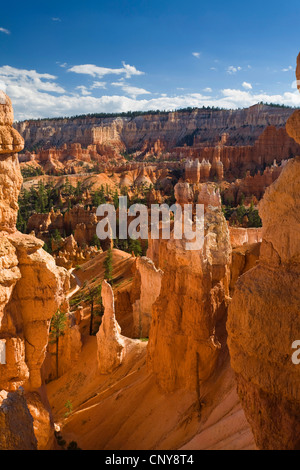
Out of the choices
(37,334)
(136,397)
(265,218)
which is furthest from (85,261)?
(265,218)

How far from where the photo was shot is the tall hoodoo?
4805 millimetres

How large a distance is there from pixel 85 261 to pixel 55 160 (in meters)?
A: 73.7

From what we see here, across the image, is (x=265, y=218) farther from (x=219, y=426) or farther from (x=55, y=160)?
(x=55, y=160)

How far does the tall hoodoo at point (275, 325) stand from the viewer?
4805mm

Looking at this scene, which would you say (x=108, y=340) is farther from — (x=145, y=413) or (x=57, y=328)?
(x=145, y=413)

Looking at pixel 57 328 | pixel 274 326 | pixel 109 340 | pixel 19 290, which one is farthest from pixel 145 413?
pixel 274 326

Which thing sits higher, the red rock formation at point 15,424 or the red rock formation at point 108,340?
the red rock formation at point 15,424

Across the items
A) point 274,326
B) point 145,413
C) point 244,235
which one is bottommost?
point 145,413

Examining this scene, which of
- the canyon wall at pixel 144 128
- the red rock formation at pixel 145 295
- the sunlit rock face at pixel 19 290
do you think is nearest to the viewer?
the sunlit rock face at pixel 19 290

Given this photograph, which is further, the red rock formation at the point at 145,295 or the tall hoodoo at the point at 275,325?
the red rock formation at the point at 145,295

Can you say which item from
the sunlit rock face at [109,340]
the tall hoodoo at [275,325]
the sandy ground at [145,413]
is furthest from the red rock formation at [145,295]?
the tall hoodoo at [275,325]

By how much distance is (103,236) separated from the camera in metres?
40.3

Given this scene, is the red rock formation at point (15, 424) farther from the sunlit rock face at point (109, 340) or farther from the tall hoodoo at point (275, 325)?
the sunlit rock face at point (109, 340)

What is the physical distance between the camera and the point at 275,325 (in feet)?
16.0
